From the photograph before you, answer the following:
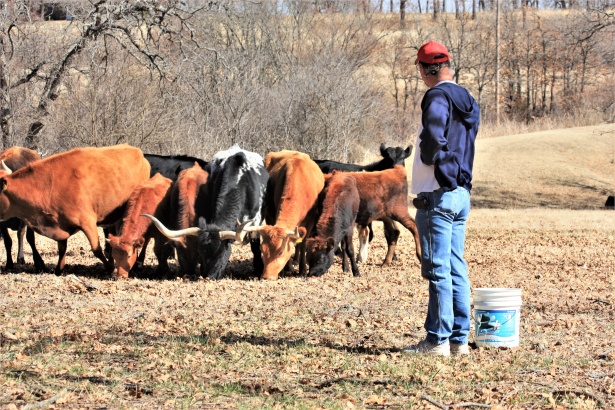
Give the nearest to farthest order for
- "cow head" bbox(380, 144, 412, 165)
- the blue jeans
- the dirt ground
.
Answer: the dirt ground
the blue jeans
"cow head" bbox(380, 144, 412, 165)

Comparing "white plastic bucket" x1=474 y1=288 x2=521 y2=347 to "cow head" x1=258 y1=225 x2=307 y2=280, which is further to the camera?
"cow head" x1=258 y1=225 x2=307 y2=280

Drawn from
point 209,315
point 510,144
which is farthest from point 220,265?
point 510,144

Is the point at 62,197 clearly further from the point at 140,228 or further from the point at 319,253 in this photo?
the point at 319,253

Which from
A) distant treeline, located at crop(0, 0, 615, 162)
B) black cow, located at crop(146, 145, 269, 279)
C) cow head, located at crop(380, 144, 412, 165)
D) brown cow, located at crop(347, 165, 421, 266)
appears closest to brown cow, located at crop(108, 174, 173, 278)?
black cow, located at crop(146, 145, 269, 279)

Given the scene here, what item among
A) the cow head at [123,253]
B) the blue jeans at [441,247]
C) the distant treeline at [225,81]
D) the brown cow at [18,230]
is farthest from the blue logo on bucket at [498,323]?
the distant treeline at [225,81]

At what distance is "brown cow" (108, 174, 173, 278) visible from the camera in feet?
41.5

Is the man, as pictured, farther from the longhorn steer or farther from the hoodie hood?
the longhorn steer

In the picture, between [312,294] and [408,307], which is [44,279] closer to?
[312,294]

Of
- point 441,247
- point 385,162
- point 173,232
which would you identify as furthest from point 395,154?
point 441,247

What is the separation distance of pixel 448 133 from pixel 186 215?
22.8 feet

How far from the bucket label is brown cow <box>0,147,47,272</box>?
832cm

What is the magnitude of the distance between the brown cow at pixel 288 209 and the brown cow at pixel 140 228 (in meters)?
1.56

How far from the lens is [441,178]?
671 cm

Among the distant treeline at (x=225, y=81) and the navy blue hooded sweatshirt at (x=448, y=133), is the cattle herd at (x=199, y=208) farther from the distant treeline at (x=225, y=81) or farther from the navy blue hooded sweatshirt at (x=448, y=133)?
the distant treeline at (x=225, y=81)
